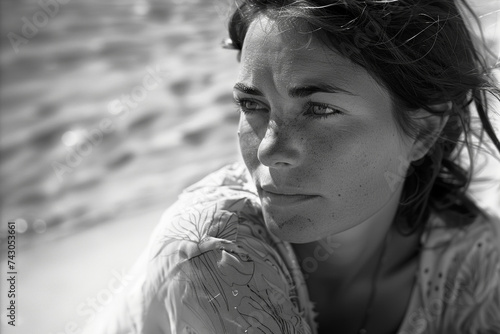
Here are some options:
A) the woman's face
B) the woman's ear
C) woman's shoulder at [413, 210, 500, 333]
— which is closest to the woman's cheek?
the woman's face

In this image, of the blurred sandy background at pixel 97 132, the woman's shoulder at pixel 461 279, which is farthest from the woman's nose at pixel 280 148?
the woman's shoulder at pixel 461 279

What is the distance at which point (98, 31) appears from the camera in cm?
622

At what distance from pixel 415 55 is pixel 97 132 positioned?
10.1ft

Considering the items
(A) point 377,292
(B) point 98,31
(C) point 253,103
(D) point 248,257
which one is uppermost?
(B) point 98,31

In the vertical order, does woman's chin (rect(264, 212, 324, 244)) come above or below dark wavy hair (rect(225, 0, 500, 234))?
below

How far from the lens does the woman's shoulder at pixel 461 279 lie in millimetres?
2145

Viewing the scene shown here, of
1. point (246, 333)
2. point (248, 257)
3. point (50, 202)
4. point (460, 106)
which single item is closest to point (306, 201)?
point (248, 257)

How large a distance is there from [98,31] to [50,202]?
9.53 feet

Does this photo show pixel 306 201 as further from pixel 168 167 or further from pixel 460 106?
pixel 168 167

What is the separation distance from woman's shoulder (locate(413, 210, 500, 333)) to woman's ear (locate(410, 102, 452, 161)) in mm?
377

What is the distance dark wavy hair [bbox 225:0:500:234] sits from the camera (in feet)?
5.42

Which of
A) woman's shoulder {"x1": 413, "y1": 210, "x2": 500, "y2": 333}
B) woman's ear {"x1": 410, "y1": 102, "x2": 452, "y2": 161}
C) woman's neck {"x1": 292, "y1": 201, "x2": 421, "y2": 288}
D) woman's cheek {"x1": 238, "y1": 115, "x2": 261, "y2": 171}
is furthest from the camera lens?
woman's shoulder {"x1": 413, "y1": 210, "x2": 500, "y2": 333}

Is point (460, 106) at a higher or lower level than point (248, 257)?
higher

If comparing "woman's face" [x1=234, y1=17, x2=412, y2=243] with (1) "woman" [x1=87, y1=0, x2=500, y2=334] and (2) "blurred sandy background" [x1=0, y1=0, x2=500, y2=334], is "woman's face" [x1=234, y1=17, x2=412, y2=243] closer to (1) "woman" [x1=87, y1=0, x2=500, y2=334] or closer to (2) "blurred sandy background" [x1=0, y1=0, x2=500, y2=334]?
(1) "woman" [x1=87, y1=0, x2=500, y2=334]
